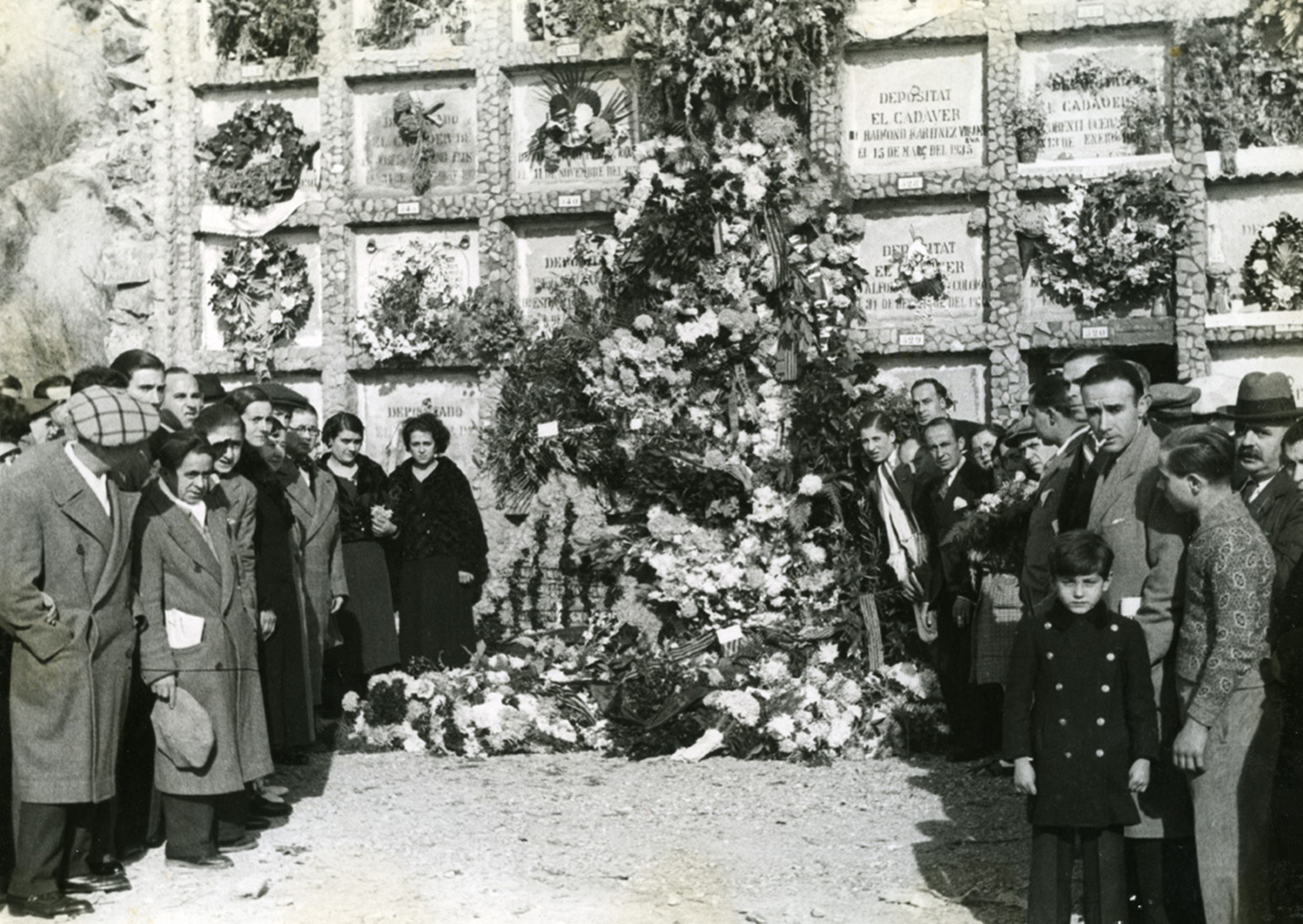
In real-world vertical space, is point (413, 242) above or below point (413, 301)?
above

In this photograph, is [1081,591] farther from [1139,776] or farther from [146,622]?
[146,622]

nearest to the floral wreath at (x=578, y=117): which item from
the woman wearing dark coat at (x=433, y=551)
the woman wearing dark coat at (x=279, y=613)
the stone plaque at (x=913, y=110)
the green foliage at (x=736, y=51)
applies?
the green foliage at (x=736, y=51)

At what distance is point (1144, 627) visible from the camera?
470 centimetres

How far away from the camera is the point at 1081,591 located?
439 centimetres

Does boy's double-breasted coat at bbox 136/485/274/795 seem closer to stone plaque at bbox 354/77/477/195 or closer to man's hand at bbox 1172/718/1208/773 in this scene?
man's hand at bbox 1172/718/1208/773

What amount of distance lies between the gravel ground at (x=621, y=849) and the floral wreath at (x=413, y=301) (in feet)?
10.3

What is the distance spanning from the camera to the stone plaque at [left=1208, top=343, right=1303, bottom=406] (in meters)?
8.48

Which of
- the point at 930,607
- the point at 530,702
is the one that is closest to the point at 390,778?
the point at 530,702

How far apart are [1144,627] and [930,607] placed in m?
2.75

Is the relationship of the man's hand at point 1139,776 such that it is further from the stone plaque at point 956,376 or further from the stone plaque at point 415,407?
the stone plaque at point 415,407

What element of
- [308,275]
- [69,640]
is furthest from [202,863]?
[308,275]

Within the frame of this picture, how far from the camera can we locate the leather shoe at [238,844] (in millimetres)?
5863

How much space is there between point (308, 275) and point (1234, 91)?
5.74 meters

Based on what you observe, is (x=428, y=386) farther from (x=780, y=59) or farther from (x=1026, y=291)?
(x=1026, y=291)
